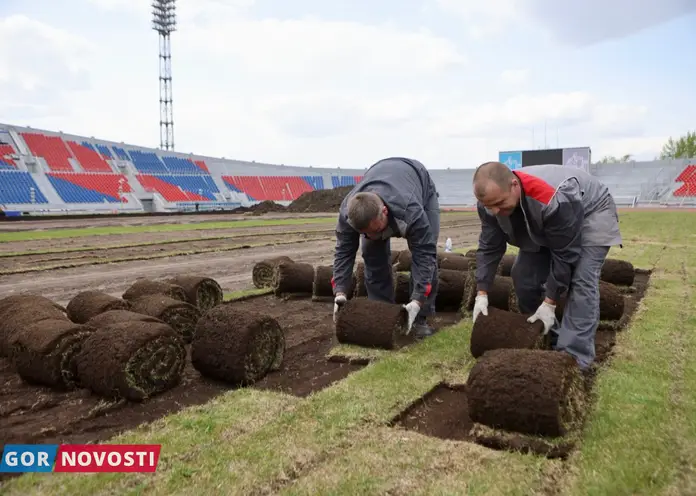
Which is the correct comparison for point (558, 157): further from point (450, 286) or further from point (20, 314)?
point (20, 314)

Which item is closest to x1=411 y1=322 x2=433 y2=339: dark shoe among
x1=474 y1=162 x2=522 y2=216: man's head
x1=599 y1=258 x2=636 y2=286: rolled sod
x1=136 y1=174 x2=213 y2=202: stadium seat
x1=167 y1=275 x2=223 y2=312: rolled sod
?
x1=474 y1=162 x2=522 y2=216: man's head

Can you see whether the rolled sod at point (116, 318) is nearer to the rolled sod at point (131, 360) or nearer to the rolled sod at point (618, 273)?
the rolled sod at point (131, 360)

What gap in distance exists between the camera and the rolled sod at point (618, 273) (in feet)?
29.2

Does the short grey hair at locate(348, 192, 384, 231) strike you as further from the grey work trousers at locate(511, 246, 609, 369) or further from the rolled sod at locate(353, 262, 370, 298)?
the rolled sod at locate(353, 262, 370, 298)

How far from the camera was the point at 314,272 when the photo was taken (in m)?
8.73

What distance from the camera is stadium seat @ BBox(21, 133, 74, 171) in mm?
47237

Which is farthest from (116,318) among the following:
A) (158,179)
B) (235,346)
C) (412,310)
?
(158,179)

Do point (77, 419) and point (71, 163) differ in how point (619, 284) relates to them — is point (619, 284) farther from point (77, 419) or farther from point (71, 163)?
point (71, 163)

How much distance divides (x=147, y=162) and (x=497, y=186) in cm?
5616

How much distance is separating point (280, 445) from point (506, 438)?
140 centimetres

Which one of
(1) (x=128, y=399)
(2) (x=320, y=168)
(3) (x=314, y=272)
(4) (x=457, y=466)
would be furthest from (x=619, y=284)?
(2) (x=320, y=168)

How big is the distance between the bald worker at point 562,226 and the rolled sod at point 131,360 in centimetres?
272

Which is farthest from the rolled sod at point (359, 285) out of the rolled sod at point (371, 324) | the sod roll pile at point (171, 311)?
the sod roll pile at point (171, 311)

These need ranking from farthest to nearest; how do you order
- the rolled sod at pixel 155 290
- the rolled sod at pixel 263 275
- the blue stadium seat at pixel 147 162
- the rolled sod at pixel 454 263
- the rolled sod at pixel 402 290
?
the blue stadium seat at pixel 147 162, the rolled sod at pixel 263 275, the rolled sod at pixel 454 263, the rolled sod at pixel 402 290, the rolled sod at pixel 155 290
